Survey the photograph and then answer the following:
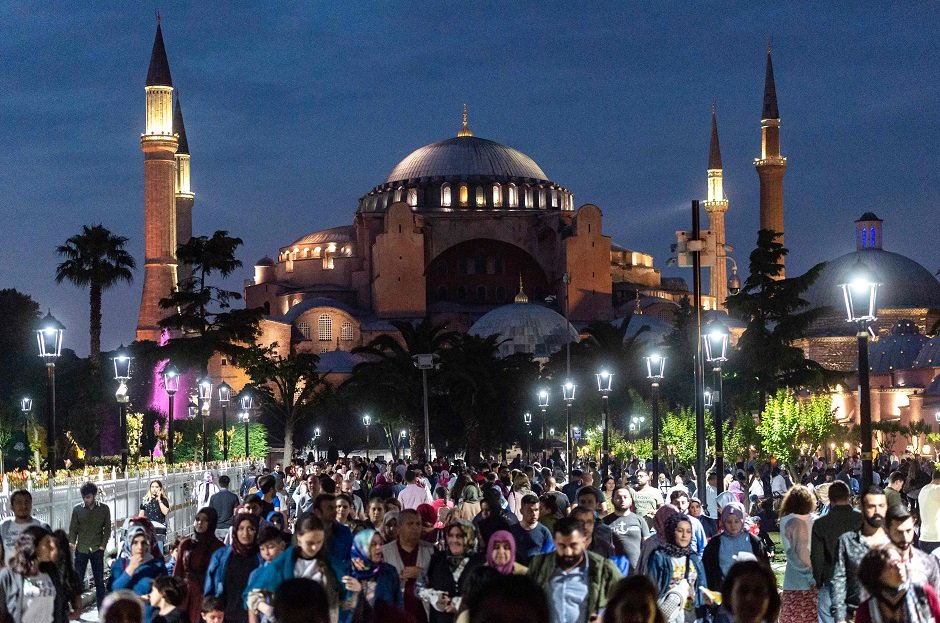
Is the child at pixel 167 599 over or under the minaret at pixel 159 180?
under

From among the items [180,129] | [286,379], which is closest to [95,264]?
[286,379]

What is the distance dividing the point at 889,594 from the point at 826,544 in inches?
104

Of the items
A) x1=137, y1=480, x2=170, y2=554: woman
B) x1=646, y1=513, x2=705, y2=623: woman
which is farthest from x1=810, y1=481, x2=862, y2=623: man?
x1=137, y1=480, x2=170, y2=554: woman

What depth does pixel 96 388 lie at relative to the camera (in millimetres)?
54000

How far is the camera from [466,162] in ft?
305

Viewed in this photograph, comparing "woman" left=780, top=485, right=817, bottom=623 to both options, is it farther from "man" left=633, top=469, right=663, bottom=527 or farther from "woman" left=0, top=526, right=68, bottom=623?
"woman" left=0, top=526, right=68, bottom=623

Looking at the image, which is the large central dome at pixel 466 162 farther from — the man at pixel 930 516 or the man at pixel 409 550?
the man at pixel 409 550

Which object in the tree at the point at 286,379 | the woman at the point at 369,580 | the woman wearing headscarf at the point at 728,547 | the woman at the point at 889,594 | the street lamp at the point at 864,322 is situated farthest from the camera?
the tree at the point at 286,379

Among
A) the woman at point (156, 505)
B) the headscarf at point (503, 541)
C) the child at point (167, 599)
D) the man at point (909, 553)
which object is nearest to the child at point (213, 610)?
the child at point (167, 599)

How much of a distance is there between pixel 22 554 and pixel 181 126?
76244 mm

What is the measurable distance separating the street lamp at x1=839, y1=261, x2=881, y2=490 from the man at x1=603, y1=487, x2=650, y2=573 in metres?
2.64

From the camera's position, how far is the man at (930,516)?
404 inches

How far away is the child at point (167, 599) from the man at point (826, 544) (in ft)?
11.4

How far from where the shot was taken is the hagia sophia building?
6575cm
